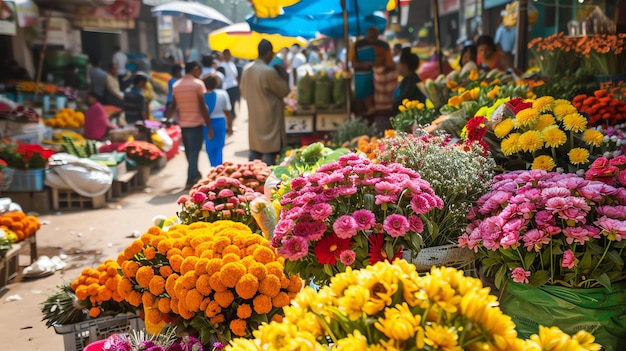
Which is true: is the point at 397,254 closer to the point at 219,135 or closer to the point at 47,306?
the point at 47,306

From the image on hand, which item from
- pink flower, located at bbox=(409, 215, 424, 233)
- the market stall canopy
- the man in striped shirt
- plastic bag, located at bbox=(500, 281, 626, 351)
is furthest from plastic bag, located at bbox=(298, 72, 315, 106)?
the market stall canopy

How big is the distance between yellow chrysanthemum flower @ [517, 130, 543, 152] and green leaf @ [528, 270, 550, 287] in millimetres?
761

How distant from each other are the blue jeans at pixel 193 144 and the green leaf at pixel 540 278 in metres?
7.72

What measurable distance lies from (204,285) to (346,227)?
2.70ft

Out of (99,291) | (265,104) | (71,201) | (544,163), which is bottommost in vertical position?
(71,201)

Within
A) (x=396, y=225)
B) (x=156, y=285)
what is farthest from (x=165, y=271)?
(x=396, y=225)

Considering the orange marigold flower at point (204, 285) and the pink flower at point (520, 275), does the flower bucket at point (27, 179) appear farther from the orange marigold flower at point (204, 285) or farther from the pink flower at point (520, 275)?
the pink flower at point (520, 275)

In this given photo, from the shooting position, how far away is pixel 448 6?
22641 millimetres

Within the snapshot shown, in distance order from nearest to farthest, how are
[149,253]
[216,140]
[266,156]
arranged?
[149,253]
[266,156]
[216,140]

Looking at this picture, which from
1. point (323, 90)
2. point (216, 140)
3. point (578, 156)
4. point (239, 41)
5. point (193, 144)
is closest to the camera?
point (578, 156)

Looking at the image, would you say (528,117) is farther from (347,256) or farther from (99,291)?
(99,291)

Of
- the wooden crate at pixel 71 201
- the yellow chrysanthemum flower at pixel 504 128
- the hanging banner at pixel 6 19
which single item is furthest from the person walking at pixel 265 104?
the yellow chrysanthemum flower at pixel 504 128

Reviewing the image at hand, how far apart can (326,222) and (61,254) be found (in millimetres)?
4943

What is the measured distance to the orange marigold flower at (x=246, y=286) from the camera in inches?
115
